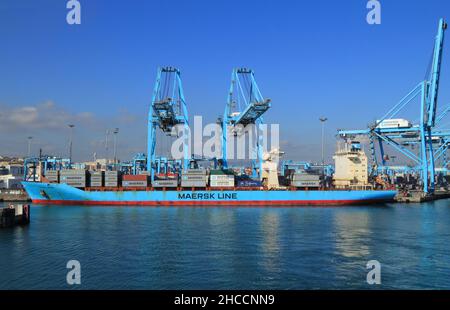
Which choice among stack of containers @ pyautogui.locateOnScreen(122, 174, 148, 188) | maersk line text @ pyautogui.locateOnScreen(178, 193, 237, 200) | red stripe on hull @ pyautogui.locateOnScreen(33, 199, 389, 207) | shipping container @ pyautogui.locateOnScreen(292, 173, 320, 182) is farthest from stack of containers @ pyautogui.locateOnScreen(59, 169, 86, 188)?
shipping container @ pyautogui.locateOnScreen(292, 173, 320, 182)

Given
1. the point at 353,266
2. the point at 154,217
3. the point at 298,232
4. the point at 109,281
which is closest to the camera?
the point at 109,281

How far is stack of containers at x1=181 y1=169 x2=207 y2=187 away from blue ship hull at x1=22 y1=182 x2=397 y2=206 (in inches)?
54.6


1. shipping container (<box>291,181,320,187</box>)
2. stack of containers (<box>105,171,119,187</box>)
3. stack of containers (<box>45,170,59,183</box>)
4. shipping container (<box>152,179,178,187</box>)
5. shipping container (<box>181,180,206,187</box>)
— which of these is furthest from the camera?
stack of containers (<box>45,170,59,183</box>)

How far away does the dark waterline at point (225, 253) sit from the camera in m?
17.2

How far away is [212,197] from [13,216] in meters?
28.0

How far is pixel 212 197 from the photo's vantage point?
56.3 m

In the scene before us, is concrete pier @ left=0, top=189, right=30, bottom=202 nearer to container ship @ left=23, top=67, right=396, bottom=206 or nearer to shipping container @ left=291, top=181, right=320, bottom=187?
container ship @ left=23, top=67, right=396, bottom=206

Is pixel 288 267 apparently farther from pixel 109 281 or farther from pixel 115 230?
pixel 115 230

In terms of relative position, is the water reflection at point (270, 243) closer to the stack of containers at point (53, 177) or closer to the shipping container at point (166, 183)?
the shipping container at point (166, 183)

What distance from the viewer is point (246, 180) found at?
6091 cm

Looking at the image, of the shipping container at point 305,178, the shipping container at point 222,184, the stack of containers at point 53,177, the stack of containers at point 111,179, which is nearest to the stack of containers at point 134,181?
the stack of containers at point 111,179

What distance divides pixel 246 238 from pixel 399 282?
12.3 meters

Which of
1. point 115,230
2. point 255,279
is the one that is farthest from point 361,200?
point 255,279

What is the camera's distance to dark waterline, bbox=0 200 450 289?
17.2 m
